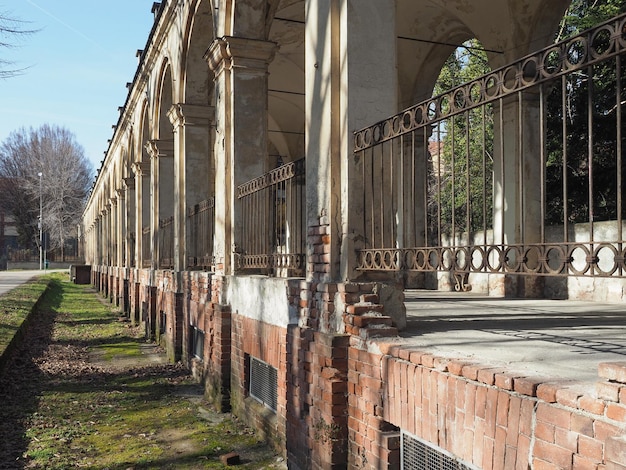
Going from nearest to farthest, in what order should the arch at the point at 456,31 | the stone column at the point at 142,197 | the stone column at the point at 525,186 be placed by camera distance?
the stone column at the point at 525,186 < the arch at the point at 456,31 < the stone column at the point at 142,197

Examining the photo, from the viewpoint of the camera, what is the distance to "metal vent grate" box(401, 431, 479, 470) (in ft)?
10.5

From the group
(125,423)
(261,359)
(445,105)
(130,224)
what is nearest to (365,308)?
(445,105)

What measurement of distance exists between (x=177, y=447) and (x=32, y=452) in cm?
134

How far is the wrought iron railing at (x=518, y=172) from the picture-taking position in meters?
2.65

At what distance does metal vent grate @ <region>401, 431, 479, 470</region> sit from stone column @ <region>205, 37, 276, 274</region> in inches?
164

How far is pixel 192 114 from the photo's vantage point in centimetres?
1016

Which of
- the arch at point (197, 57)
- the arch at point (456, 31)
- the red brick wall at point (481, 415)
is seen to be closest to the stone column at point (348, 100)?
the red brick wall at point (481, 415)

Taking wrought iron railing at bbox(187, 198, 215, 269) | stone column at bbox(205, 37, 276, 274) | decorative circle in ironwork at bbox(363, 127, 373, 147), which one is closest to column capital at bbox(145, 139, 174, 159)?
wrought iron railing at bbox(187, 198, 215, 269)

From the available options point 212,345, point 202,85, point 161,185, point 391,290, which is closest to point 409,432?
point 391,290

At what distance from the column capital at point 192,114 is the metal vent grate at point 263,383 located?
5.05 meters

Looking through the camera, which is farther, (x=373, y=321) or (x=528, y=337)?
(x=373, y=321)

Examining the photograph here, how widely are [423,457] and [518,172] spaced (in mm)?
6089

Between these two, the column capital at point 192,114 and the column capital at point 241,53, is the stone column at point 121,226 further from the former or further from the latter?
the column capital at point 241,53

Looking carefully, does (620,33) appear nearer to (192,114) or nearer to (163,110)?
(192,114)
